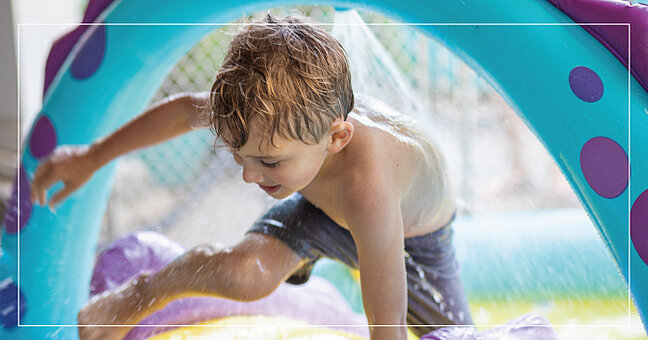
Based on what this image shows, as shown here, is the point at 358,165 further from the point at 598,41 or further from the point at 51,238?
the point at 51,238

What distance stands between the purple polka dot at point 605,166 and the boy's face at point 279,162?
38 cm

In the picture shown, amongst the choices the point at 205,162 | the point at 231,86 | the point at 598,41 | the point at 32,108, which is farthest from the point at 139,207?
the point at 598,41

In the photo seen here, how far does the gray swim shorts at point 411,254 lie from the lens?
1125 millimetres

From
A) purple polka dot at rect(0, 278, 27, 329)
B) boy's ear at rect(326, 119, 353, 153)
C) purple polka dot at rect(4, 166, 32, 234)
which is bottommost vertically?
purple polka dot at rect(0, 278, 27, 329)

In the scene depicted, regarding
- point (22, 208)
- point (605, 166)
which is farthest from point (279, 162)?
point (22, 208)

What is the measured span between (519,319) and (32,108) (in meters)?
1.05

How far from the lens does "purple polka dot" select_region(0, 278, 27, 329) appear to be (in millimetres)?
1142

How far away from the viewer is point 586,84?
2.97 ft

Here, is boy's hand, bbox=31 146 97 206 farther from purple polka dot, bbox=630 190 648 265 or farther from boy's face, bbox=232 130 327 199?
purple polka dot, bbox=630 190 648 265

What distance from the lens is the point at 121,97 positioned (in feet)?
3.91

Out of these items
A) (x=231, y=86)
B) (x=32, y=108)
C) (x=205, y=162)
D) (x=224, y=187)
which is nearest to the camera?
(x=231, y=86)

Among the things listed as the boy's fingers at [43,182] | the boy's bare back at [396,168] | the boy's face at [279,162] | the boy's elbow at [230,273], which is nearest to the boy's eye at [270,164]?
the boy's face at [279,162]

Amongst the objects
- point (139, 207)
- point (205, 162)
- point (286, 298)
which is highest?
point (286, 298)

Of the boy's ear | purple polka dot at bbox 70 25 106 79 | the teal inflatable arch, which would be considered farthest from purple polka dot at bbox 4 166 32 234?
the boy's ear
